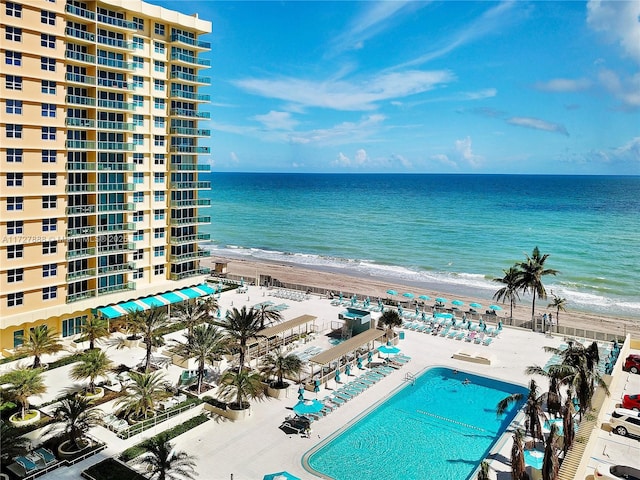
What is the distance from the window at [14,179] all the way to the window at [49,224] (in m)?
2.83

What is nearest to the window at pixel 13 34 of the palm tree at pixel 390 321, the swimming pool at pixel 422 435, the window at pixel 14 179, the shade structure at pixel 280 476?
the window at pixel 14 179

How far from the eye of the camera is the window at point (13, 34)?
3079cm

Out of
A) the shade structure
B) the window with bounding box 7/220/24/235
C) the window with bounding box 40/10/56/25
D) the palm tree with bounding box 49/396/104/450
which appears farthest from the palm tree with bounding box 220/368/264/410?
the window with bounding box 40/10/56/25

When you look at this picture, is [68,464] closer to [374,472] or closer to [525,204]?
[374,472]

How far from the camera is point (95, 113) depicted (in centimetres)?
3597

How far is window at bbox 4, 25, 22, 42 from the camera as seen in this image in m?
30.8

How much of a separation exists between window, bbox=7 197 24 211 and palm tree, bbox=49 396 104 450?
14.9 metres

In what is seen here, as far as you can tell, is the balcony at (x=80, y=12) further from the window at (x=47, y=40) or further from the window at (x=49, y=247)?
the window at (x=49, y=247)

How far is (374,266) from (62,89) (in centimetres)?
5497

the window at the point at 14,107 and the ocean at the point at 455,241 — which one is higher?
the window at the point at 14,107

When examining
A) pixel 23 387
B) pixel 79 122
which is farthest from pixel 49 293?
pixel 79 122

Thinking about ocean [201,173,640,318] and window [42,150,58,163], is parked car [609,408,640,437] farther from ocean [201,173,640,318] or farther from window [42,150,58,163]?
window [42,150,58,163]

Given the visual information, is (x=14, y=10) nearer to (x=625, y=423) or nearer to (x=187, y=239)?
(x=187, y=239)

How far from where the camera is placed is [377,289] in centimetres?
6350
